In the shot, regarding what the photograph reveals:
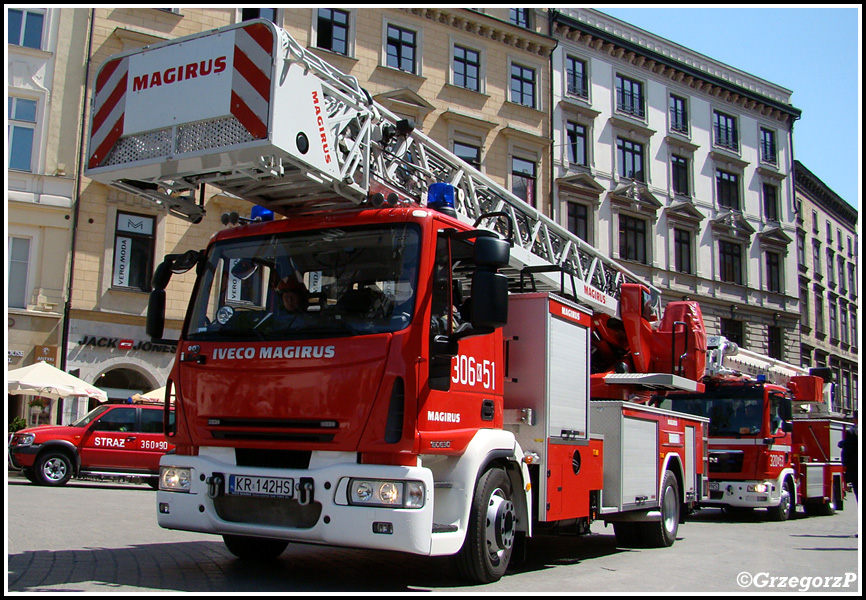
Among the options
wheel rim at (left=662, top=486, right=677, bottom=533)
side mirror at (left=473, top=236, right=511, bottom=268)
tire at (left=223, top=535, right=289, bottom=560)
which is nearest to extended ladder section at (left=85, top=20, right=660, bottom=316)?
side mirror at (left=473, top=236, right=511, bottom=268)

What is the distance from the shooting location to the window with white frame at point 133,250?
76.4 ft

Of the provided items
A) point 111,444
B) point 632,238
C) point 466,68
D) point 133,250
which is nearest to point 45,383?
point 111,444

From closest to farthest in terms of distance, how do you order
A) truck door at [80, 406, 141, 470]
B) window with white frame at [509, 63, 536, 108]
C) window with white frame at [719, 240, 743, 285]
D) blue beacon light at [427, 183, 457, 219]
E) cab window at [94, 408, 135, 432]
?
blue beacon light at [427, 183, 457, 219] → truck door at [80, 406, 141, 470] → cab window at [94, 408, 135, 432] → window with white frame at [509, 63, 536, 108] → window with white frame at [719, 240, 743, 285]

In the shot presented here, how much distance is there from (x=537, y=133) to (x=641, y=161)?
6.34m

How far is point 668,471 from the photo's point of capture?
34.8ft

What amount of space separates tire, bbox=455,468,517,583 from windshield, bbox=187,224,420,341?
150 centimetres

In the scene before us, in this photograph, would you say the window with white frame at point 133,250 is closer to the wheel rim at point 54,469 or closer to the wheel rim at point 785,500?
the wheel rim at point 54,469

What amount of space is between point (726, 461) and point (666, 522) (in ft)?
16.6

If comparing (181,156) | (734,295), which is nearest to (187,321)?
(181,156)

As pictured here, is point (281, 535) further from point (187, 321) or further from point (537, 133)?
point (537, 133)

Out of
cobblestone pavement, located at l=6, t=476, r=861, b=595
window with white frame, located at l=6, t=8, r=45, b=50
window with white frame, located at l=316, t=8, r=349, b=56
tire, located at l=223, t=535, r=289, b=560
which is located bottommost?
cobblestone pavement, located at l=6, t=476, r=861, b=595

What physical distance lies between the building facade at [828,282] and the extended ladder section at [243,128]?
3884cm

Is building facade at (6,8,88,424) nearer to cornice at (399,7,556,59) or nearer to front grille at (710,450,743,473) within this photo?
cornice at (399,7,556,59)

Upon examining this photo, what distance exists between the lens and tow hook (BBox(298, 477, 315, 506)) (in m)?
5.95
